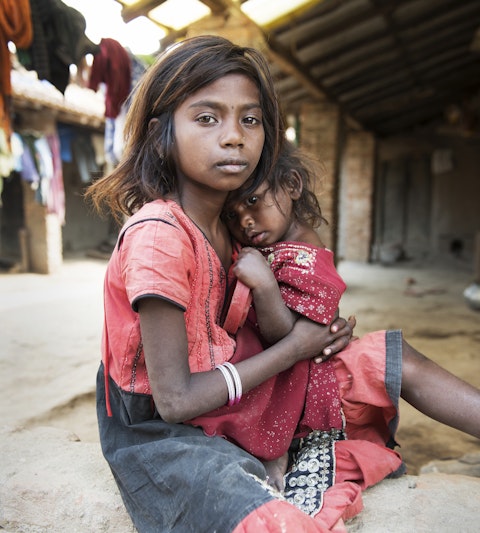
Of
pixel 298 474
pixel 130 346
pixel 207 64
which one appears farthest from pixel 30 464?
pixel 207 64

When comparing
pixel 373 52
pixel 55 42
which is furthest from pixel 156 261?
pixel 373 52

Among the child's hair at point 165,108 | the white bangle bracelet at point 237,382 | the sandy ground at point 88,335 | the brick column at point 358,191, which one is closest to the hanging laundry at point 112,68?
the sandy ground at point 88,335

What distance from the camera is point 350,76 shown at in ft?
21.0

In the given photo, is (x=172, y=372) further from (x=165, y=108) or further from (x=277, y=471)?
(x=165, y=108)

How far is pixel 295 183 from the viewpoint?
168 cm

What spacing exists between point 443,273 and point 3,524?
29.2 feet

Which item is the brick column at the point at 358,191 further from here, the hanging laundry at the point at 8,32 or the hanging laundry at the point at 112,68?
the hanging laundry at the point at 8,32

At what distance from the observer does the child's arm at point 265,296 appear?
1363 mm

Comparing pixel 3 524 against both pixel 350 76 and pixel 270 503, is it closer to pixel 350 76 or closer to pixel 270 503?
pixel 270 503

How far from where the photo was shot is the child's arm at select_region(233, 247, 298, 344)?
1363 mm

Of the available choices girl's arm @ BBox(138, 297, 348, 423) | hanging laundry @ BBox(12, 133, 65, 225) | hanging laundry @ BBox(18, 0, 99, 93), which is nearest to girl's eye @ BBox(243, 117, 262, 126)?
girl's arm @ BBox(138, 297, 348, 423)

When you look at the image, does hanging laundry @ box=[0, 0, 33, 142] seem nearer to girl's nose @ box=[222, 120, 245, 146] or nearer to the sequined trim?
girl's nose @ box=[222, 120, 245, 146]

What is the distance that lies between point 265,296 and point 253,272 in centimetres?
7

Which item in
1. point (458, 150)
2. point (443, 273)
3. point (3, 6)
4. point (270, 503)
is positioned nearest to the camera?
point (270, 503)
